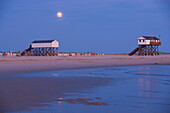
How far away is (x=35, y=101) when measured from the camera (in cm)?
789

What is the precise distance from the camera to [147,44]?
64.9 metres

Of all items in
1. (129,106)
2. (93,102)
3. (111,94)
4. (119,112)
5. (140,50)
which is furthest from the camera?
(140,50)

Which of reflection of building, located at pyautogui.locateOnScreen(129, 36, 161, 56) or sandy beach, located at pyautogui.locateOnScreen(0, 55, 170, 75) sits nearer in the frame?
sandy beach, located at pyautogui.locateOnScreen(0, 55, 170, 75)

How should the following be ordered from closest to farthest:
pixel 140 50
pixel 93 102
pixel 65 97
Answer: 1. pixel 93 102
2. pixel 65 97
3. pixel 140 50

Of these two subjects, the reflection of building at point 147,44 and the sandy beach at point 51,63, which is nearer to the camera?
the sandy beach at point 51,63

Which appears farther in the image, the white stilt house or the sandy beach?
the white stilt house

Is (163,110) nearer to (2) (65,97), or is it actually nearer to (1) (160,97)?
(1) (160,97)

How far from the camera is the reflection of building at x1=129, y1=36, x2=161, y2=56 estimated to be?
64.3 meters

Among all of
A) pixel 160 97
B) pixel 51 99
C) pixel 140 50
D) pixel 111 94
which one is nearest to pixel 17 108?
pixel 51 99

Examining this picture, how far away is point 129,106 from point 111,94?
204 centimetres

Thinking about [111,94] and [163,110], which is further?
[111,94]

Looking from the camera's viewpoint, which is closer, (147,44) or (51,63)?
(51,63)

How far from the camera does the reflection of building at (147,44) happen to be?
211 ft

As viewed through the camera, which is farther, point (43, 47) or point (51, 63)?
point (43, 47)
